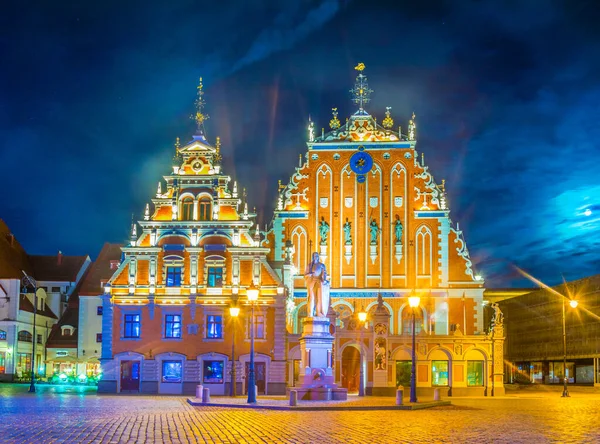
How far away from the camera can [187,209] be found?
56.1 meters

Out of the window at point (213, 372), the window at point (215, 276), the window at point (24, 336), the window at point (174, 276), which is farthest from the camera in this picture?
the window at point (24, 336)

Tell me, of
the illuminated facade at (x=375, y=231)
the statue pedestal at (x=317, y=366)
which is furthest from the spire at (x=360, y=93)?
the statue pedestal at (x=317, y=366)

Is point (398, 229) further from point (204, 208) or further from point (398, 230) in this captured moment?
point (204, 208)

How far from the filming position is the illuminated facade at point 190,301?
2121 inches

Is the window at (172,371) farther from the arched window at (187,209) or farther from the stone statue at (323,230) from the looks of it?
the stone statue at (323,230)

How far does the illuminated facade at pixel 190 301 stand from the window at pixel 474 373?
478 inches

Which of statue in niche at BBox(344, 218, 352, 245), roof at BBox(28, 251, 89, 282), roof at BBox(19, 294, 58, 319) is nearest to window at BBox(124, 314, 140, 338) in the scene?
statue in niche at BBox(344, 218, 352, 245)

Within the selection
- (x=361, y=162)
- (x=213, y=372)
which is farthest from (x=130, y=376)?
(x=361, y=162)

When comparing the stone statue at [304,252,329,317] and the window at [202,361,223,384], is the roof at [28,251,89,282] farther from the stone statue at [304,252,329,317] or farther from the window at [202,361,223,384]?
the stone statue at [304,252,329,317]

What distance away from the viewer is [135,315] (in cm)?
5462

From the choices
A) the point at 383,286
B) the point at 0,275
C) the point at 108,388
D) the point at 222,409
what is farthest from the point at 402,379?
the point at 0,275

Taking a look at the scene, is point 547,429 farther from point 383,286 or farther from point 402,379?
point 383,286

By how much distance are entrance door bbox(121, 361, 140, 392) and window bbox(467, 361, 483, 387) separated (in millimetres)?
21152

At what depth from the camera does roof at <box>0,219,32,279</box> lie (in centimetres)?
7706
